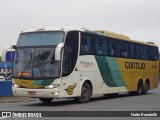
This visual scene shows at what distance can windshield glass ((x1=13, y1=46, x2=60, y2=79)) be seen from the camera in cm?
1917

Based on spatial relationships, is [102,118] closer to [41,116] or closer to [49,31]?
[41,116]

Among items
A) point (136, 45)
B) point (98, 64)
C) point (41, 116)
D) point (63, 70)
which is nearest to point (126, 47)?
point (136, 45)

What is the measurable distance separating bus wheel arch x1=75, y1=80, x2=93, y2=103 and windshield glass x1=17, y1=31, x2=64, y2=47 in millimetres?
2813

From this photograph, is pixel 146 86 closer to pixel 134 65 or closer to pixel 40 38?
pixel 134 65

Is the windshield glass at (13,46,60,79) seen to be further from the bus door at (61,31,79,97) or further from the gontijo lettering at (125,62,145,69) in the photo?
the gontijo lettering at (125,62,145,69)

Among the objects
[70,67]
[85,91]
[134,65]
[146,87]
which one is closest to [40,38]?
[70,67]

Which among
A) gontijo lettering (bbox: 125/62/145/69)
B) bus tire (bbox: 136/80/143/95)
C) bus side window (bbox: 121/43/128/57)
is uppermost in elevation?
bus side window (bbox: 121/43/128/57)

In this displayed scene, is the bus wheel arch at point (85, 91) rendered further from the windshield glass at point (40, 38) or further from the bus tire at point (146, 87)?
the bus tire at point (146, 87)

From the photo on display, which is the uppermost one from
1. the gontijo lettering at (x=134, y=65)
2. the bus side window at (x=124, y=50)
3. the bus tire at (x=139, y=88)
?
the bus side window at (x=124, y=50)

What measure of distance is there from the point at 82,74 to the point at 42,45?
271cm

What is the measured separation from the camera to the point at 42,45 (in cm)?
1969

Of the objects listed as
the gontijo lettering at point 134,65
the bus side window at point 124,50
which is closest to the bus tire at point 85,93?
the bus side window at point 124,50

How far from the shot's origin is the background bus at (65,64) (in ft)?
62.8

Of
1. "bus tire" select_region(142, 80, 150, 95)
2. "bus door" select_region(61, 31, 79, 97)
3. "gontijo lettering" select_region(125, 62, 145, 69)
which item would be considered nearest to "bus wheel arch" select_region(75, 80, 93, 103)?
"bus door" select_region(61, 31, 79, 97)
